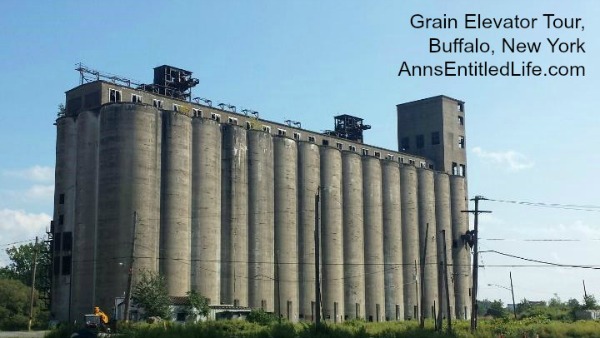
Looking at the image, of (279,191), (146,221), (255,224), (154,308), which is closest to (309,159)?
(279,191)

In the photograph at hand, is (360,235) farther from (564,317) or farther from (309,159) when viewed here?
(564,317)

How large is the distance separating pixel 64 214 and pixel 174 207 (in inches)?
489

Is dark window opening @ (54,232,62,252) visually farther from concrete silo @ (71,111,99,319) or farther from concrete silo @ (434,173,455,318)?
concrete silo @ (434,173,455,318)

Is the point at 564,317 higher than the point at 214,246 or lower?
lower

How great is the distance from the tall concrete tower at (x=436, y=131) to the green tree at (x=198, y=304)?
5918 centimetres

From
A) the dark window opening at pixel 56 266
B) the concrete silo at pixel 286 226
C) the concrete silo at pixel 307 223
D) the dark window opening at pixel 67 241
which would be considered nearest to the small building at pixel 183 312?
the dark window opening at pixel 67 241

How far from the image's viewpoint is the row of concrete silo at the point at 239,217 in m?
71.4

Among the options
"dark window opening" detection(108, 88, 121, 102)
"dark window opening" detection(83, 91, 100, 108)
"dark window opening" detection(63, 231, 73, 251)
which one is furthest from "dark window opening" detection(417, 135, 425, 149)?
"dark window opening" detection(63, 231, 73, 251)

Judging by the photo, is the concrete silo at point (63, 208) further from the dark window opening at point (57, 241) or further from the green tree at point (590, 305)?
the green tree at point (590, 305)

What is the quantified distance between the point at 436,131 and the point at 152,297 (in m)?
65.8

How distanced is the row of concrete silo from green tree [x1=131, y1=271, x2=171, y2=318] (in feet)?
9.58

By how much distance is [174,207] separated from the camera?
241 feet

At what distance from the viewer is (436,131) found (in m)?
119

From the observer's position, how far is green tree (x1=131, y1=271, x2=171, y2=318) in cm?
6500
